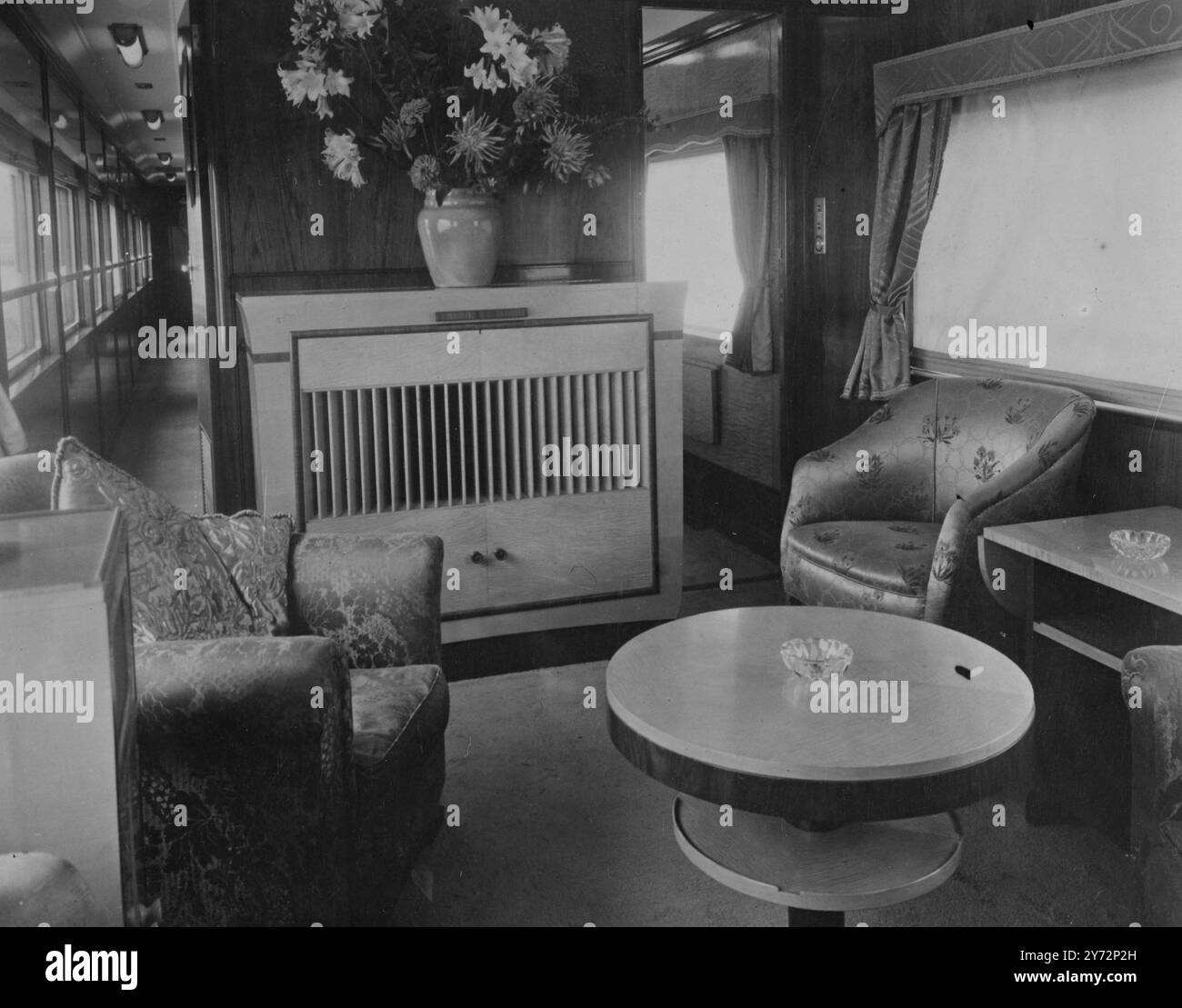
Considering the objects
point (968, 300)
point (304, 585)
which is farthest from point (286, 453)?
point (968, 300)

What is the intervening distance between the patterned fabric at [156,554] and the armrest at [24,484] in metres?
0.14

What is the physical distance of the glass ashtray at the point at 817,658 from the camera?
210cm

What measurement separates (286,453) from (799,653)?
6.16 feet

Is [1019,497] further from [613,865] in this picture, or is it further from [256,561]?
[256,561]

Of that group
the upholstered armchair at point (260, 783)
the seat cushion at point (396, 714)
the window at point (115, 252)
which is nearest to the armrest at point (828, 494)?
the seat cushion at point (396, 714)

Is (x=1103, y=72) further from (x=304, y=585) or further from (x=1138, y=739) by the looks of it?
(x=304, y=585)

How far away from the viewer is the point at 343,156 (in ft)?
11.4

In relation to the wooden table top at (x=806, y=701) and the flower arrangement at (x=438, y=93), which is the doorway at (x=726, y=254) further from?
the wooden table top at (x=806, y=701)

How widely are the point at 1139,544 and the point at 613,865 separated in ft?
4.25

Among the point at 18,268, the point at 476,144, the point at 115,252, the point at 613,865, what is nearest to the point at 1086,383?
the point at 476,144

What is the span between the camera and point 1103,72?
3250 mm

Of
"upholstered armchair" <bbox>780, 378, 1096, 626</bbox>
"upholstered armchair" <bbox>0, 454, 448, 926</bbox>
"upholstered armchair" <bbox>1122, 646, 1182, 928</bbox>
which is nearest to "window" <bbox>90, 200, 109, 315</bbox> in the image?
"upholstered armchair" <bbox>780, 378, 1096, 626</bbox>
